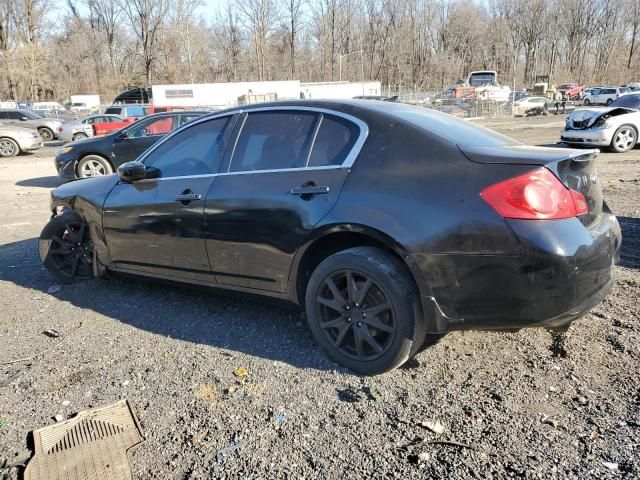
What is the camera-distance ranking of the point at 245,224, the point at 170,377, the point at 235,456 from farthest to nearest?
the point at 245,224 → the point at 170,377 → the point at 235,456

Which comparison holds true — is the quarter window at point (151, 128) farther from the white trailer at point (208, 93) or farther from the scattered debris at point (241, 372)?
the white trailer at point (208, 93)

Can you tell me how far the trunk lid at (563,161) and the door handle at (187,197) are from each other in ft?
6.33

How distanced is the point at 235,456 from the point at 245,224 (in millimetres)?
1555

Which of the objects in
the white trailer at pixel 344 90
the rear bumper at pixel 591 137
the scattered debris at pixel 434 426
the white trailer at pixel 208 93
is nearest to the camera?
the scattered debris at pixel 434 426

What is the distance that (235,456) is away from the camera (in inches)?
98.7

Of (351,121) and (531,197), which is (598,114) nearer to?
(351,121)

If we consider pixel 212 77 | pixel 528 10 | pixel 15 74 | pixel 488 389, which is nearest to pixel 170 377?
pixel 488 389

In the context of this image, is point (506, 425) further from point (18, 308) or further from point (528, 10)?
point (528, 10)

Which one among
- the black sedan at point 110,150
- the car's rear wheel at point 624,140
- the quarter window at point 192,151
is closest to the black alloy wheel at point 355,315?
the quarter window at point 192,151

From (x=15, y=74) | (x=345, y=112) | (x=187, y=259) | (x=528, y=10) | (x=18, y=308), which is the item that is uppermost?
(x=528, y=10)

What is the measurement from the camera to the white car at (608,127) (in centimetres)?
1347

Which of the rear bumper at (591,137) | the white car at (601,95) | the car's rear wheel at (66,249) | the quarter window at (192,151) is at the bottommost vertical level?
the car's rear wheel at (66,249)

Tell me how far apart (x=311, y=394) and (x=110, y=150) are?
9910 mm

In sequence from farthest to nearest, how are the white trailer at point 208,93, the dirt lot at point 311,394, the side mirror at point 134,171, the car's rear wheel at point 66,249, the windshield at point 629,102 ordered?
1. the white trailer at point 208,93
2. the windshield at point 629,102
3. the car's rear wheel at point 66,249
4. the side mirror at point 134,171
5. the dirt lot at point 311,394
